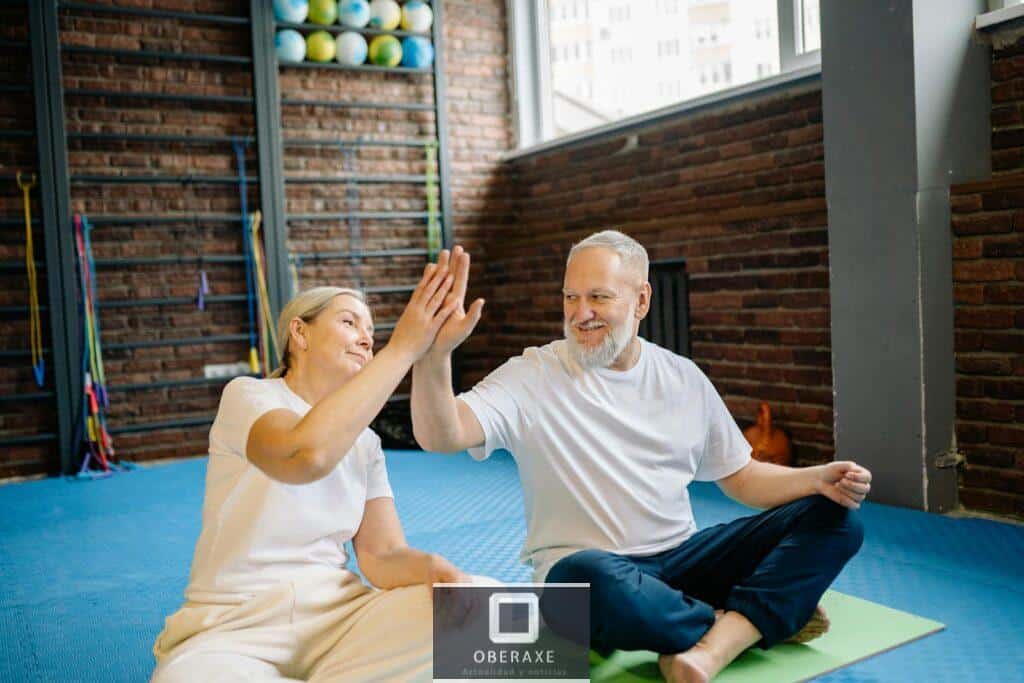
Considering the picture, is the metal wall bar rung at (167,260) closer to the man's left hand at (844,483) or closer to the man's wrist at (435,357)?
the man's wrist at (435,357)

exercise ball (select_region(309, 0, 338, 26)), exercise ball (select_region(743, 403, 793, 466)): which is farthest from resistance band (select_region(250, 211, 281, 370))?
exercise ball (select_region(743, 403, 793, 466))

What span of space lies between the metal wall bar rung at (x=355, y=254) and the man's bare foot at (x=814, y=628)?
4.40m

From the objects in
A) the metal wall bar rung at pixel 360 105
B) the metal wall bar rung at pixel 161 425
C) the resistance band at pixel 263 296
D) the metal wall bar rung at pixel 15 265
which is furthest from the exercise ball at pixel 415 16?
the metal wall bar rung at pixel 161 425

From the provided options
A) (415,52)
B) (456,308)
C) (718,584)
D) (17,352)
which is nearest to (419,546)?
(718,584)

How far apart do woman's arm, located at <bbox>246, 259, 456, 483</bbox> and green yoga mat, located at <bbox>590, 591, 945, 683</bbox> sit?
3.32 feet

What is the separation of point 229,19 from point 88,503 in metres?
2.89

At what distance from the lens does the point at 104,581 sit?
10.7 ft

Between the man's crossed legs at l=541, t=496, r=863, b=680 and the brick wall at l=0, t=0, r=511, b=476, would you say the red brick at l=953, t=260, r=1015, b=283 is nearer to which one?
the man's crossed legs at l=541, t=496, r=863, b=680

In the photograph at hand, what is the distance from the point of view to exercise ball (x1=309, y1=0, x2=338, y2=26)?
19.3ft

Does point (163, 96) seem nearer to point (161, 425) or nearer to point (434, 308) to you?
point (161, 425)

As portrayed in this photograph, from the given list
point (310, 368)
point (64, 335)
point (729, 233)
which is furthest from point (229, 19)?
point (310, 368)

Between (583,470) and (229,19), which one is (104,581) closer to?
(583,470)

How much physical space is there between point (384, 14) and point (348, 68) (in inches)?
15.9

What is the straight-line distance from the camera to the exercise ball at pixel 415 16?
6.21 metres
